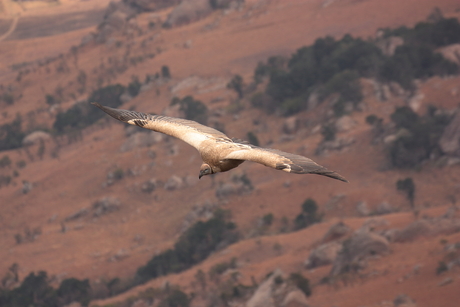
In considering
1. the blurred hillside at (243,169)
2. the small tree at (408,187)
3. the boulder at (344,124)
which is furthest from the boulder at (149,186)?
the small tree at (408,187)

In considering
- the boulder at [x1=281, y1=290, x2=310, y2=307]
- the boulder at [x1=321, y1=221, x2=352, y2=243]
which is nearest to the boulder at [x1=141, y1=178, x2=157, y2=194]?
the boulder at [x1=321, y1=221, x2=352, y2=243]

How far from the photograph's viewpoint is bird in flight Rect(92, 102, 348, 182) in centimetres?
1489

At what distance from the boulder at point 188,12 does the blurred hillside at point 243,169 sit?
7.83 metres

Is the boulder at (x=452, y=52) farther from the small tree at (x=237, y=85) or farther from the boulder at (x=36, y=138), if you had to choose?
the boulder at (x=36, y=138)

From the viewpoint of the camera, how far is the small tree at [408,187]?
51438mm

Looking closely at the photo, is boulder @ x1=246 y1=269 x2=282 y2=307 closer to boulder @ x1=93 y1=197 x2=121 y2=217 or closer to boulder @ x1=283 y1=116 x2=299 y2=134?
boulder @ x1=93 y1=197 x2=121 y2=217

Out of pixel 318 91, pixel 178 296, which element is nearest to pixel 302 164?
pixel 178 296

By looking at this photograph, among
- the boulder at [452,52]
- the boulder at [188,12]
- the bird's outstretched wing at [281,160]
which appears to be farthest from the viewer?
the boulder at [188,12]

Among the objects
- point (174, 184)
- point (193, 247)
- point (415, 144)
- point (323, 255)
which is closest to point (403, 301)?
point (323, 255)

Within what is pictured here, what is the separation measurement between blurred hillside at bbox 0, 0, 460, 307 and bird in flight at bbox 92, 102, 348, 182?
1791 centimetres

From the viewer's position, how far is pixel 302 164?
15.0m

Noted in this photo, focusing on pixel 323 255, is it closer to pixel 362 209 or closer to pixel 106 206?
pixel 362 209

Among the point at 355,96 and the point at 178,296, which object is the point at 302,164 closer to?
the point at 178,296

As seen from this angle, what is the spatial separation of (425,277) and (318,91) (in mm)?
40308
